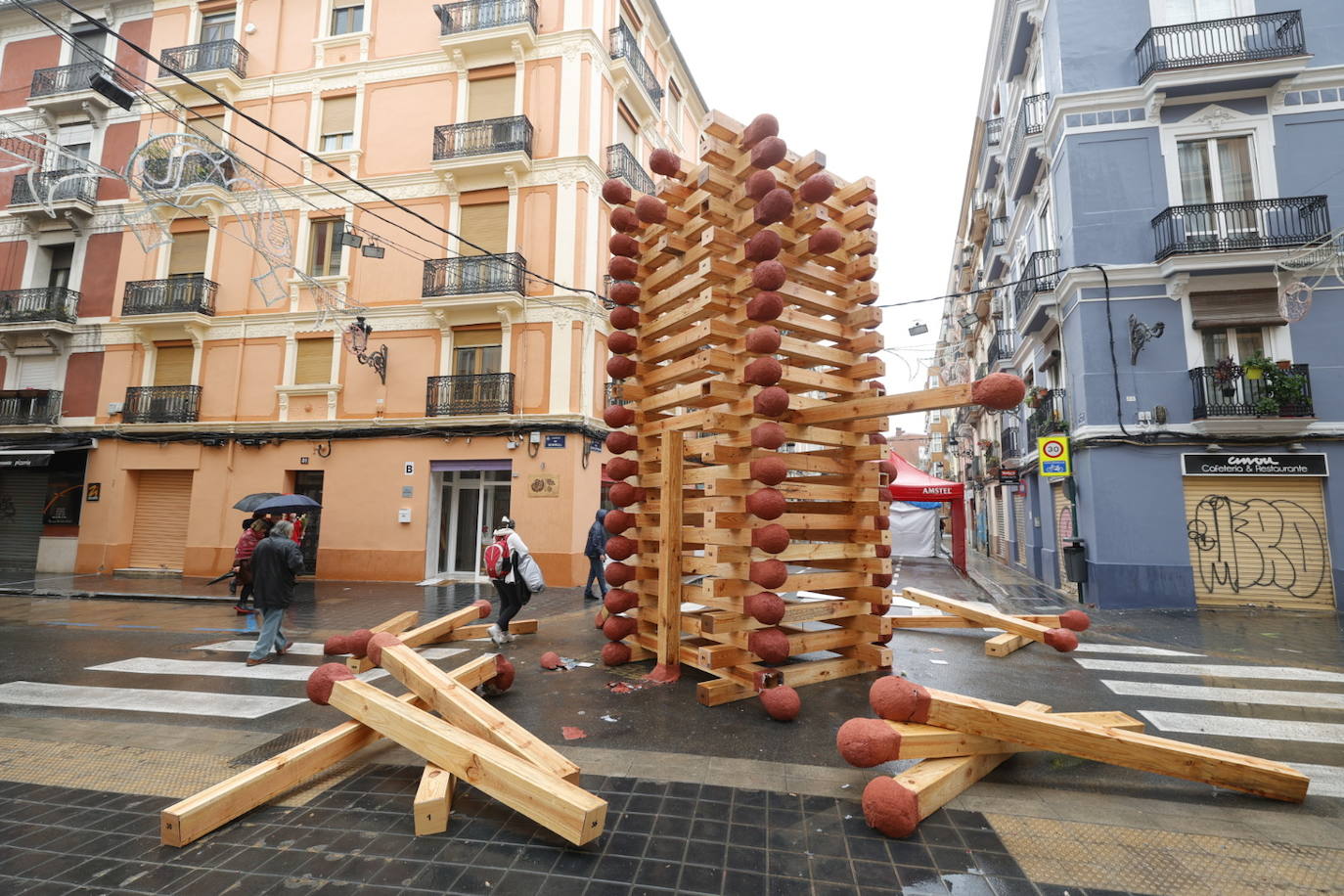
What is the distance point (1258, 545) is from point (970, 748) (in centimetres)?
1260

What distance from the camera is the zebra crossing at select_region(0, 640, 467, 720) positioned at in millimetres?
5344

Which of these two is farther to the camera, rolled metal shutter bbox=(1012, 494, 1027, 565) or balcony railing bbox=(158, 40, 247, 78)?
rolled metal shutter bbox=(1012, 494, 1027, 565)

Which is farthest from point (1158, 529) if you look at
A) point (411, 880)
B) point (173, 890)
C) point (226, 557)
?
point (226, 557)

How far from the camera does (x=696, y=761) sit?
398cm

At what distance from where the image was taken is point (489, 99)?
1625 cm

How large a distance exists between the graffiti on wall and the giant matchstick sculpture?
10100 millimetres

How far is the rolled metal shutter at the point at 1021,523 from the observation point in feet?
63.1

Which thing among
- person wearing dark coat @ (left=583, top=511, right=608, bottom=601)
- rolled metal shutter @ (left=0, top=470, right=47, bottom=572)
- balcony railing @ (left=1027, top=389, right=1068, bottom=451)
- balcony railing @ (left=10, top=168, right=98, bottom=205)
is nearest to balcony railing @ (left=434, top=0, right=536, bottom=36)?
balcony railing @ (left=10, top=168, right=98, bottom=205)

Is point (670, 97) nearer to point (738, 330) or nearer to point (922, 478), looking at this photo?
point (922, 478)

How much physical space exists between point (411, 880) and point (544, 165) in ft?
52.4

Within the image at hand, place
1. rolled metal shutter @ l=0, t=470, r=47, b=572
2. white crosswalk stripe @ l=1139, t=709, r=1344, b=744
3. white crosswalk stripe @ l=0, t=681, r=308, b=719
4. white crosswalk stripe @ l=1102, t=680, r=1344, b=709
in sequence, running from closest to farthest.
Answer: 1. white crosswalk stripe @ l=1139, t=709, r=1344, b=744
2. white crosswalk stripe @ l=0, t=681, r=308, b=719
3. white crosswalk stripe @ l=1102, t=680, r=1344, b=709
4. rolled metal shutter @ l=0, t=470, r=47, b=572

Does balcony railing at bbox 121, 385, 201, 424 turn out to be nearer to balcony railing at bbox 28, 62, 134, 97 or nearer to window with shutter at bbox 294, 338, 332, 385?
window with shutter at bbox 294, 338, 332, 385

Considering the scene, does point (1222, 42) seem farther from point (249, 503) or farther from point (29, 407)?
point (29, 407)

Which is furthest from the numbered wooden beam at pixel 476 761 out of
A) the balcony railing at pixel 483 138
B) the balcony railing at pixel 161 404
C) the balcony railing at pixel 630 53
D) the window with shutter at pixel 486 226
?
the balcony railing at pixel 630 53
